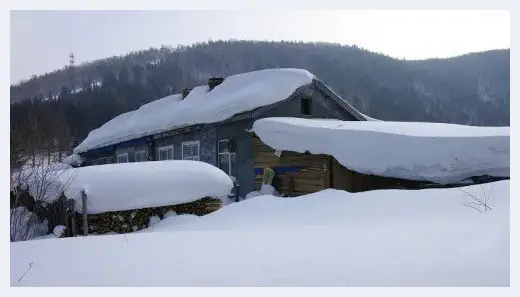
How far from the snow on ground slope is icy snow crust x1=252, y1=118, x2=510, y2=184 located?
417 centimetres

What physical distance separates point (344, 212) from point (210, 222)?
2074 millimetres

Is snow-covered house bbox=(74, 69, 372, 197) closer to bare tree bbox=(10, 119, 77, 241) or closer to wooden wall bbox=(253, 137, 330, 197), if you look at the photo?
wooden wall bbox=(253, 137, 330, 197)

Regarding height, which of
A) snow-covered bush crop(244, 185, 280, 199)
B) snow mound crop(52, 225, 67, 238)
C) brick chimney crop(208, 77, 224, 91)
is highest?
brick chimney crop(208, 77, 224, 91)

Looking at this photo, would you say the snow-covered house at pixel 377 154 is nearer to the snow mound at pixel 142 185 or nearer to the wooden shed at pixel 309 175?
the wooden shed at pixel 309 175

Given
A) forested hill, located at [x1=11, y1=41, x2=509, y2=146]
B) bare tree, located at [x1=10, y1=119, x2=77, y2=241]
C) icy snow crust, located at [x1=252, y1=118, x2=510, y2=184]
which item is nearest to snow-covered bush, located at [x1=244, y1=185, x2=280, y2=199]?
icy snow crust, located at [x1=252, y1=118, x2=510, y2=184]

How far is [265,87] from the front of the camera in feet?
48.9

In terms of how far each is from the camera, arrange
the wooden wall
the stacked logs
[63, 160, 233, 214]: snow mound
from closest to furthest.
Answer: [63, 160, 233, 214]: snow mound
the stacked logs
the wooden wall

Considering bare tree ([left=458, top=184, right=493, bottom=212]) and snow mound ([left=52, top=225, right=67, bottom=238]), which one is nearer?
bare tree ([left=458, top=184, right=493, bottom=212])

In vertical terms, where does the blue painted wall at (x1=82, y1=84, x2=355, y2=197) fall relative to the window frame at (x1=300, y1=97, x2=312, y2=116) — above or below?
below

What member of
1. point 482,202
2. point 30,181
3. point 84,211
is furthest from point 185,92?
point 482,202

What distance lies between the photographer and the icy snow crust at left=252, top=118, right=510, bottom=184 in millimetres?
9070

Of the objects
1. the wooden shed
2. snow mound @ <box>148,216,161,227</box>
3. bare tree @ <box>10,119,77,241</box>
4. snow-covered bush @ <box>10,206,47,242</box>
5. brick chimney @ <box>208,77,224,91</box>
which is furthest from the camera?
brick chimney @ <box>208,77,224,91</box>

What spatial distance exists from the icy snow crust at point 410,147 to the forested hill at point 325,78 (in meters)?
0.79
